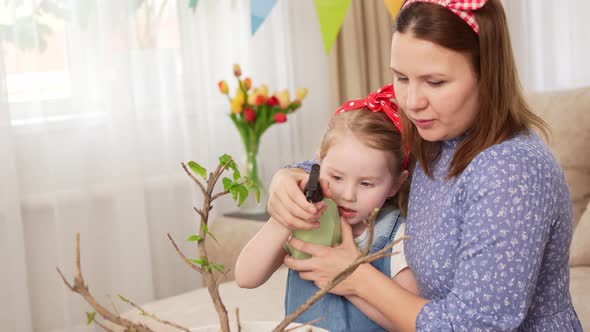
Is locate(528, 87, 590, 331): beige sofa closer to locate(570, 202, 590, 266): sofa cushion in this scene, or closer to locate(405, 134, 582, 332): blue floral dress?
locate(570, 202, 590, 266): sofa cushion

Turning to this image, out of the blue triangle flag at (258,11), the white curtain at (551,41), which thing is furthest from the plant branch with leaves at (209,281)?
the white curtain at (551,41)

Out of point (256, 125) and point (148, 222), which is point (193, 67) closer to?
point (256, 125)

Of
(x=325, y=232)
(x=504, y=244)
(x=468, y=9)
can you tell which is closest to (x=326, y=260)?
(x=325, y=232)

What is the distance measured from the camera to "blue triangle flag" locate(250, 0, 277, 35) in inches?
125

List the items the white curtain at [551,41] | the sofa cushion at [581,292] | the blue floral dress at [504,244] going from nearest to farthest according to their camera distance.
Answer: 1. the blue floral dress at [504,244]
2. the sofa cushion at [581,292]
3. the white curtain at [551,41]

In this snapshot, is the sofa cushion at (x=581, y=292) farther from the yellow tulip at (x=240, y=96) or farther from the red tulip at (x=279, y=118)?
the yellow tulip at (x=240, y=96)

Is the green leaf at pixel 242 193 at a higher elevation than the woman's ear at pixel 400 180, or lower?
higher

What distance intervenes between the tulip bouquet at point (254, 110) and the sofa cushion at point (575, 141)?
0.97 metres

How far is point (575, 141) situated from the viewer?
8.05ft

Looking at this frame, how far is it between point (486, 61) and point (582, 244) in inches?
55.3

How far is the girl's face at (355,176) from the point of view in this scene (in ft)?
4.27

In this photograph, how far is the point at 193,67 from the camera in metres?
3.06

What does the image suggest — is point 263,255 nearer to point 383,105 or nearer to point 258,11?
point 383,105

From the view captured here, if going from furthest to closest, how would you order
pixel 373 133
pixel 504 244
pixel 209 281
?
pixel 373 133
pixel 504 244
pixel 209 281
